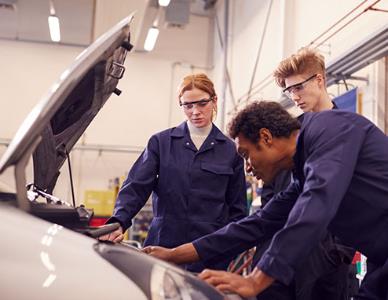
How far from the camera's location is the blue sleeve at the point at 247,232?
1609 millimetres

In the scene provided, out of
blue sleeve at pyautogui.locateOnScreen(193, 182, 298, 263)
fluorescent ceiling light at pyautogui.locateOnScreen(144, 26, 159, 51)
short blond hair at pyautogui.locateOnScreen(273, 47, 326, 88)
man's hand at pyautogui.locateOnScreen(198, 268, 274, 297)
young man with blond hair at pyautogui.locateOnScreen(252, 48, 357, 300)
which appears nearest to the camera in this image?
man's hand at pyautogui.locateOnScreen(198, 268, 274, 297)

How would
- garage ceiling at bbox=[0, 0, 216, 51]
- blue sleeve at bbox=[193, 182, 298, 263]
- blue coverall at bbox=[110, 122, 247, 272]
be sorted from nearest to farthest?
blue sleeve at bbox=[193, 182, 298, 263], blue coverall at bbox=[110, 122, 247, 272], garage ceiling at bbox=[0, 0, 216, 51]

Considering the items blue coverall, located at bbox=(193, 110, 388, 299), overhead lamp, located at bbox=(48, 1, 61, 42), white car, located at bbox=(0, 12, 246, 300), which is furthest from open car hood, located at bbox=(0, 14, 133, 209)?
overhead lamp, located at bbox=(48, 1, 61, 42)

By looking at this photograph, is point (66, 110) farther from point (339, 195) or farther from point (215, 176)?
point (215, 176)

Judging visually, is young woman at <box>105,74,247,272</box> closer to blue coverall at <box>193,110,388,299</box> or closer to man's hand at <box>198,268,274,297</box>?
blue coverall at <box>193,110,388,299</box>

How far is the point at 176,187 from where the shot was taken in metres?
2.20

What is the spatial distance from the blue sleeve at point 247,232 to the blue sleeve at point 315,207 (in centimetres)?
36

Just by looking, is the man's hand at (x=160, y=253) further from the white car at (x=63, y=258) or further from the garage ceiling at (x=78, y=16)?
the garage ceiling at (x=78, y=16)

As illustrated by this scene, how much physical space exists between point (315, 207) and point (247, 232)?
46cm

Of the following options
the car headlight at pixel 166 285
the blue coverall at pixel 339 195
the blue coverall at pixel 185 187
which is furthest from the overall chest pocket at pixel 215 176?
the car headlight at pixel 166 285

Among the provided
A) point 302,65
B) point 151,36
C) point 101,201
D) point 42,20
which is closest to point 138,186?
point 302,65

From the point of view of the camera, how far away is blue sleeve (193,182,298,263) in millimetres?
1609

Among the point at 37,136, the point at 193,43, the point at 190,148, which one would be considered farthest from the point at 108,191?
the point at 37,136

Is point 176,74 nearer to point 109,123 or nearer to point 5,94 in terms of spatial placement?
point 109,123
